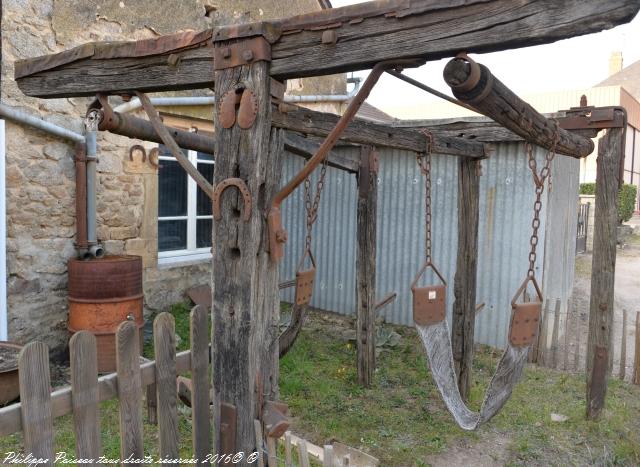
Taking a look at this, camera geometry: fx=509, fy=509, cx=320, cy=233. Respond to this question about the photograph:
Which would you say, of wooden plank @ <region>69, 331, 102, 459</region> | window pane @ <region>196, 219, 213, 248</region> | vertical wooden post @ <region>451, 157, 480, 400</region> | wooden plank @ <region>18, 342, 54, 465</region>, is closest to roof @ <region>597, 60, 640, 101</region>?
window pane @ <region>196, 219, 213, 248</region>

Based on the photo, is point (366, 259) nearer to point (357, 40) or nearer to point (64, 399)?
point (357, 40)

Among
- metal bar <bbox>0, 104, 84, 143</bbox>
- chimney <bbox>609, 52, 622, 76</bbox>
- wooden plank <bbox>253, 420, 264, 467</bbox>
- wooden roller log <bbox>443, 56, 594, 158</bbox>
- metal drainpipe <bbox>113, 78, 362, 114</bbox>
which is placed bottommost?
wooden plank <bbox>253, 420, 264, 467</bbox>

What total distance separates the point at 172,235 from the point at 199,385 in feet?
14.4

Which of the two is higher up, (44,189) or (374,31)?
(374,31)

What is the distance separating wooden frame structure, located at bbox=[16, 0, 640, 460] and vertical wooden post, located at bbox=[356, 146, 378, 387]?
182 cm

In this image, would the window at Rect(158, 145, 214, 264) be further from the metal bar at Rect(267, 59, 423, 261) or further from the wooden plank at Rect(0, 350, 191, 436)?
the metal bar at Rect(267, 59, 423, 261)

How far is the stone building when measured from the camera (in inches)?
176

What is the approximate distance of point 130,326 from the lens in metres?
1.89

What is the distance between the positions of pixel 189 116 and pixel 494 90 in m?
4.68

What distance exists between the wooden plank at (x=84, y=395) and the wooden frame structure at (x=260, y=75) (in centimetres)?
47

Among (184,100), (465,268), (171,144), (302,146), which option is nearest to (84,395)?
(171,144)

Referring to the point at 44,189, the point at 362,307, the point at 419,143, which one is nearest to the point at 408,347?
the point at 362,307

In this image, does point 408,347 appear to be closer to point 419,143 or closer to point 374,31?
point 419,143

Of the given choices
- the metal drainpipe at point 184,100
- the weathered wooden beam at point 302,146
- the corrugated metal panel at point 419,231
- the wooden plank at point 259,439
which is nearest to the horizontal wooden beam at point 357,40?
the weathered wooden beam at point 302,146
